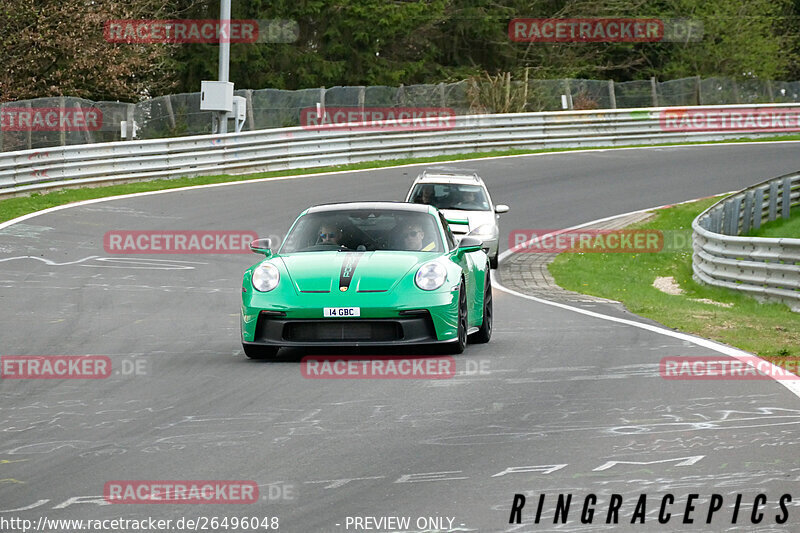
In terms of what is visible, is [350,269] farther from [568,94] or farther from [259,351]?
[568,94]

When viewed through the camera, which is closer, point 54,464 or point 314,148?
point 54,464

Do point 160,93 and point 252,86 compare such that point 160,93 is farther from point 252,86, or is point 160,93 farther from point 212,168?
point 212,168

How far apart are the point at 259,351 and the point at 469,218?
10.5 m

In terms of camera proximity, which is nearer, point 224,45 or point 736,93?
point 224,45

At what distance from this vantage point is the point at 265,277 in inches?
438

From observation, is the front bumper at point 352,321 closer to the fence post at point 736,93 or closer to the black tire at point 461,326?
→ the black tire at point 461,326

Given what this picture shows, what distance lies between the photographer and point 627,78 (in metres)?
60.2

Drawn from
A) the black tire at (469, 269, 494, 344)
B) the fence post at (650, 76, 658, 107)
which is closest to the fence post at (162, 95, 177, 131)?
the fence post at (650, 76, 658, 107)

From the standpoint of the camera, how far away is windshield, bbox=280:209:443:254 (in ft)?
39.1

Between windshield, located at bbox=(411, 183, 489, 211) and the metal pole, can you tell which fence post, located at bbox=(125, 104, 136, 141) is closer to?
the metal pole

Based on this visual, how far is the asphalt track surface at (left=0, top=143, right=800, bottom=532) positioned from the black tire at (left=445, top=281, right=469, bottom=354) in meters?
0.18

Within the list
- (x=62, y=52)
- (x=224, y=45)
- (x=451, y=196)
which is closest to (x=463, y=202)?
(x=451, y=196)

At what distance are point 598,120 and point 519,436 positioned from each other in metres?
34.3

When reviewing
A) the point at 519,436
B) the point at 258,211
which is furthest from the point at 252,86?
the point at 519,436
